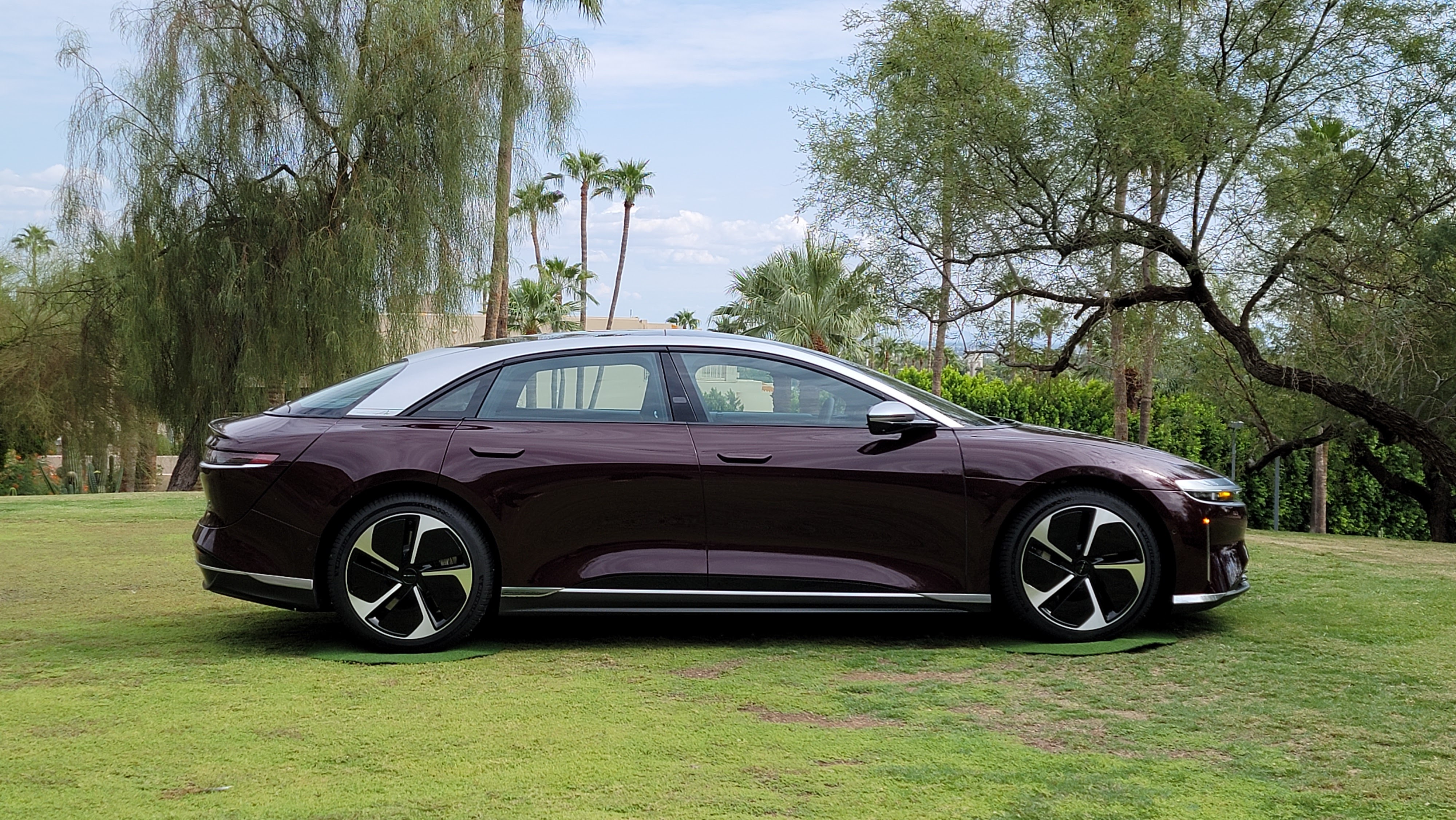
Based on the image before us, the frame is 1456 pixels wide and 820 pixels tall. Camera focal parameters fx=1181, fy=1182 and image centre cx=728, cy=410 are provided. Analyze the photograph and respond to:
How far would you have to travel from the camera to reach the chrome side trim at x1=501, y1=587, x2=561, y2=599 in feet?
16.6

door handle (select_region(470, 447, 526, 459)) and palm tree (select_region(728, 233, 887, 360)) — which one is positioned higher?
palm tree (select_region(728, 233, 887, 360))

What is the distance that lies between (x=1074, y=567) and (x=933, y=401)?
961mm

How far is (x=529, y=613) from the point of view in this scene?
5141mm

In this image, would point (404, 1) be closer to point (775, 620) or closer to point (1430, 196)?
point (1430, 196)

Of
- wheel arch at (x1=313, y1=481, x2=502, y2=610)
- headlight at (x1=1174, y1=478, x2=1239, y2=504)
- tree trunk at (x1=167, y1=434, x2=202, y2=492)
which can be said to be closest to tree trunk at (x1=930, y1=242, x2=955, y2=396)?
headlight at (x1=1174, y1=478, x2=1239, y2=504)

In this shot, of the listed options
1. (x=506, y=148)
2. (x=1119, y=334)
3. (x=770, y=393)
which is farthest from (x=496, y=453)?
(x=506, y=148)

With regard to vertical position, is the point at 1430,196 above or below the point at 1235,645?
above

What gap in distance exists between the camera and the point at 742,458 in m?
5.09

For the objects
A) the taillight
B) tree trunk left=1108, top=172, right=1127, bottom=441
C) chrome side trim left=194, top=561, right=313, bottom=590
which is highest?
tree trunk left=1108, top=172, right=1127, bottom=441

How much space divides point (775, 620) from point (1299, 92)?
12381 mm

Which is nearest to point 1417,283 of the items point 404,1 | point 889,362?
point 404,1

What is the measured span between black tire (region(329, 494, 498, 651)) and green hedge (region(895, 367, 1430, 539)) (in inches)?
951

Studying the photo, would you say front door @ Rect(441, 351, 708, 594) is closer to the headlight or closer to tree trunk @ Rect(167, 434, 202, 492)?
the headlight

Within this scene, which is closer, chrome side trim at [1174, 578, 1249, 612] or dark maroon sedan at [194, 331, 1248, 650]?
dark maroon sedan at [194, 331, 1248, 650]
